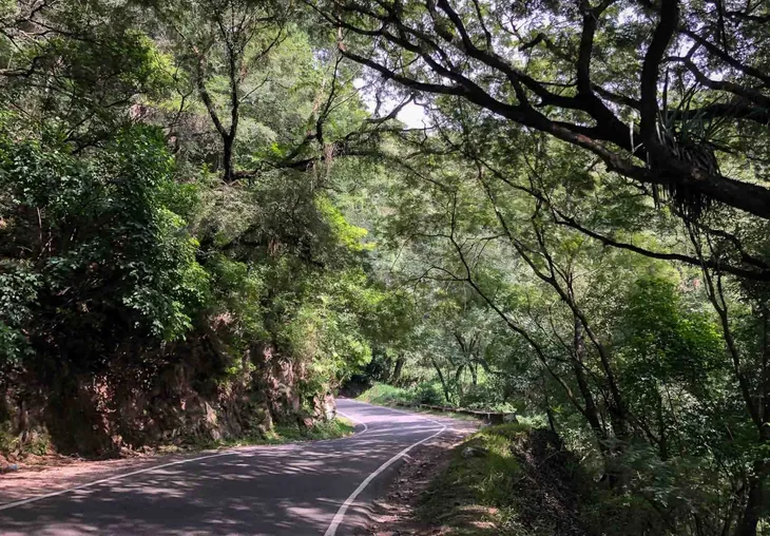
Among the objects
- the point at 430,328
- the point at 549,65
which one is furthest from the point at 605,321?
the point at 430,328

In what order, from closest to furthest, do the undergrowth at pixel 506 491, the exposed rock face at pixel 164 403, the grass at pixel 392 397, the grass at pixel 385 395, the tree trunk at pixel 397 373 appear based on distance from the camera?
the undergrowth at pixel 506 491, the exposed rock face at pixel 164 403, the grass at pixel 392 397, the grass at pixel 385 395, the tree trunk at pixel 397 373

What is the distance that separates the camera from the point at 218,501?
7891 mm

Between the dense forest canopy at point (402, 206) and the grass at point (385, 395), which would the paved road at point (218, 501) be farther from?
the grass at point (385, 395)

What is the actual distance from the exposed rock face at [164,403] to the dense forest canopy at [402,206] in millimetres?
66

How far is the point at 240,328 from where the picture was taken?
57.4 ft

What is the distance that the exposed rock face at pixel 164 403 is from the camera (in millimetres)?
11250

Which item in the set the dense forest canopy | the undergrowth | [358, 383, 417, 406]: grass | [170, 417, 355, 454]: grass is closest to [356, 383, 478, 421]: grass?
[358, 383, 417, 406]: grass

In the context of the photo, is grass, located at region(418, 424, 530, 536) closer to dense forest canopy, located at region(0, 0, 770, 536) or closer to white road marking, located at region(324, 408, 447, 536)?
white road marking, located at region(324, 408, 447, 536)

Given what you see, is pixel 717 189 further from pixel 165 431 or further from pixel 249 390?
pixel 249 390

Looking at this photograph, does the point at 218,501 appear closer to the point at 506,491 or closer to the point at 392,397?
the point at 506,491

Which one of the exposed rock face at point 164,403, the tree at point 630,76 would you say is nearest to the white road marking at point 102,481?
the exposed rock face at point 164,403

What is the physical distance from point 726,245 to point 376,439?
13.8 metres

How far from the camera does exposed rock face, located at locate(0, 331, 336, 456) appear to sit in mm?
11250

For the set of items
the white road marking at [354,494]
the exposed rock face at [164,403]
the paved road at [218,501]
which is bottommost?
the white road marking at [354,494]
